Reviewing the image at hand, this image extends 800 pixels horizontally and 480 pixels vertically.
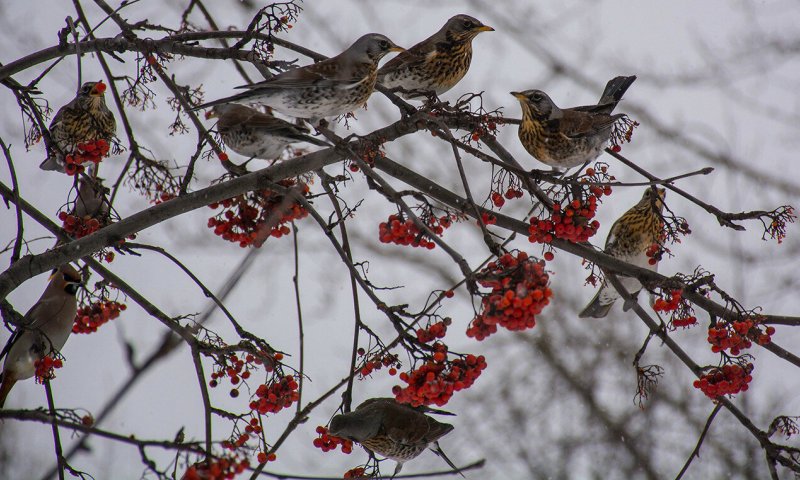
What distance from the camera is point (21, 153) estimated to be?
27.9ft

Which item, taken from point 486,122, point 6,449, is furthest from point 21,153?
point 486,122

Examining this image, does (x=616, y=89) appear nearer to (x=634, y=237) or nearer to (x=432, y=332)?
(x=634, y=237)

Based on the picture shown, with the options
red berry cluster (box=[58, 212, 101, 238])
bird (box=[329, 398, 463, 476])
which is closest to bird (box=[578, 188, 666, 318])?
bird (box=[329, 398, 463, 476])

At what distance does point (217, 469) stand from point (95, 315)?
1329mm

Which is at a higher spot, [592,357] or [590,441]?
[592,357]

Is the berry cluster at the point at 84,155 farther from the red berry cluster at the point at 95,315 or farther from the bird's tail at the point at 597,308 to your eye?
the bird's tail at the point at 597,308

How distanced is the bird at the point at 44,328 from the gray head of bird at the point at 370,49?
4.71 ft

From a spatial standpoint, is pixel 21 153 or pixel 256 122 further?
pixel 21 153

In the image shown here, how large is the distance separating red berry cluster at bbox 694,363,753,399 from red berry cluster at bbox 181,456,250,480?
4.87 feet

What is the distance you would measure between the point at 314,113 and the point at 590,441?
6.42m

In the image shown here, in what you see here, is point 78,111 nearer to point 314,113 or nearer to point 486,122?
point 314,113

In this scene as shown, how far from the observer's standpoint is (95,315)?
2.79m

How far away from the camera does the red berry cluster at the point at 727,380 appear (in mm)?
2264

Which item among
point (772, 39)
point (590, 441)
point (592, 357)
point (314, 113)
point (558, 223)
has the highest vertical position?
point (772, 39)
